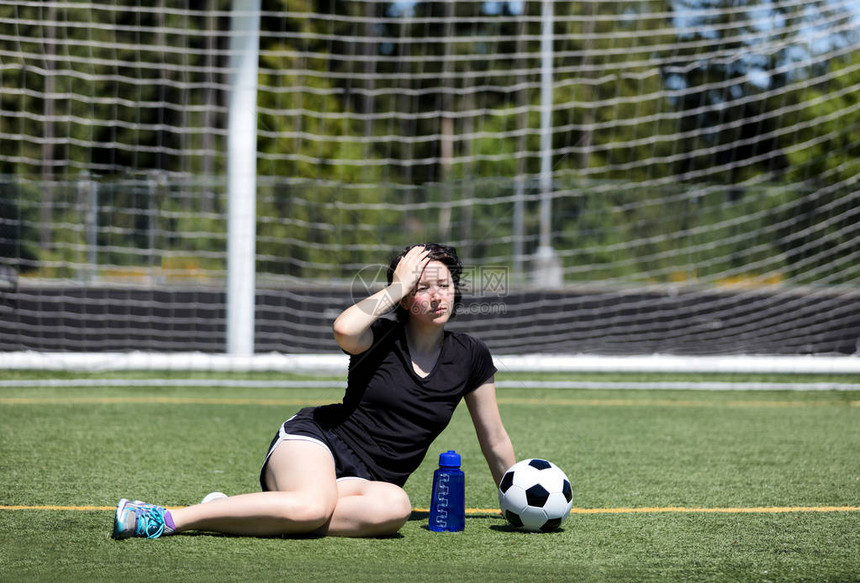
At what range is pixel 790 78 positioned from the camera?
17.2 metres

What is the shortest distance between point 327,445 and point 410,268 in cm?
68

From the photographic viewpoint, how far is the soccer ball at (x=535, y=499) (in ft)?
11.4

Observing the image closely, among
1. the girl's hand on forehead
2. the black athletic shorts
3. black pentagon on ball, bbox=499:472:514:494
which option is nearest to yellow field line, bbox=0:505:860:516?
black pentagon on ball, bbox=499:472:514:494

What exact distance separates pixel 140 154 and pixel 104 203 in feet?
31.6

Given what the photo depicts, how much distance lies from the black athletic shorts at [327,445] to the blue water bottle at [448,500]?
249mm

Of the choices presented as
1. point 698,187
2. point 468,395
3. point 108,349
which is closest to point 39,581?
point 468,395

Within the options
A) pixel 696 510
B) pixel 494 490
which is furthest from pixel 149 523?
pixel 696 510

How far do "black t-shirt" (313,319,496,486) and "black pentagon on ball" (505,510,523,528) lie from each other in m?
0.38

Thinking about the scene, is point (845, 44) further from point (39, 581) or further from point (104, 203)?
point (39, 581)

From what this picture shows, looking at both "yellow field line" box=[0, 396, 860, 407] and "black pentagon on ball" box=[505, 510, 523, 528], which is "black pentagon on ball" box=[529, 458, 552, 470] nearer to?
"black pentagon on ball" box=[505, 510, 523, 528]

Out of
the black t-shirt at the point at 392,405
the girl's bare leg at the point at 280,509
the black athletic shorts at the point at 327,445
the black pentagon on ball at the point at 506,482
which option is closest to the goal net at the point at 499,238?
the black t-shirt at the point at 392,405

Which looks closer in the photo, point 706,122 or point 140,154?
point 706,122

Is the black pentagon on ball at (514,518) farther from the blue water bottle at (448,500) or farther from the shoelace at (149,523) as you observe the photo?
the shoelace at (149,523)

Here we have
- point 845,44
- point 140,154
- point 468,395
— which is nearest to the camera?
point 468,395
